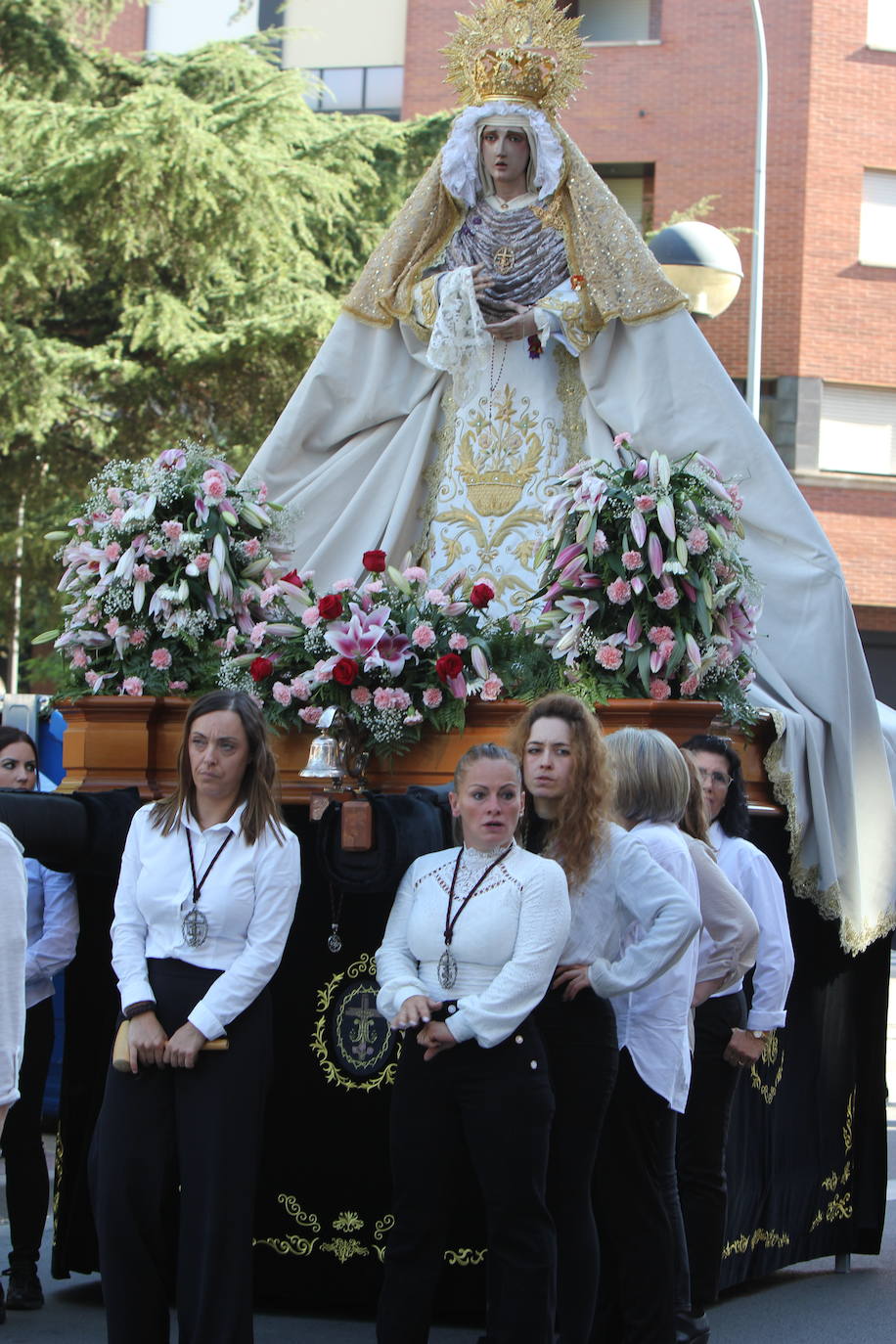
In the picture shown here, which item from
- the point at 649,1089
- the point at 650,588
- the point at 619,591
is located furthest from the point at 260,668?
the point at 649,1089

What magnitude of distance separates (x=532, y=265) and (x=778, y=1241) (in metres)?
3.76

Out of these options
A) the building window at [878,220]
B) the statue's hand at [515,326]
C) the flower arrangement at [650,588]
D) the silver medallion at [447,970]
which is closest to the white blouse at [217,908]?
the silver medallion at [447,970]

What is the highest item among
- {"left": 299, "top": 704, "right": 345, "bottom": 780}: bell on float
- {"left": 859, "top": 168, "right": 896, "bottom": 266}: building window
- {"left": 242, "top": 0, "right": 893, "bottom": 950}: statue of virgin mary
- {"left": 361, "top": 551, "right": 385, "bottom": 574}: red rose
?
{"left": 859, "top": 168, "right": 896, "bottom": 266}: building window

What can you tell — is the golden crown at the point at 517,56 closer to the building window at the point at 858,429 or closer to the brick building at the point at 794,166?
the brick building at the point at 794,166

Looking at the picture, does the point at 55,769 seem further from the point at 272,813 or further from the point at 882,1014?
the point at 272,813

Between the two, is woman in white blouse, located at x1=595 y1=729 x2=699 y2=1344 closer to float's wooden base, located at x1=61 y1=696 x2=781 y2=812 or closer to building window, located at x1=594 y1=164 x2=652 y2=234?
float's wooden base, located at x1=61 y1=696 x2=781 y2=812

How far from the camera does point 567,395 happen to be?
24.9 ft

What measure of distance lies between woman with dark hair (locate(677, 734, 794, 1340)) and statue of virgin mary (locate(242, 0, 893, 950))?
3.14 ft

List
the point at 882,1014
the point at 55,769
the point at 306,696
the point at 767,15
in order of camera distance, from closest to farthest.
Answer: the point at 306,696
the point at 882,1014
the point at 55,769
the point at 767,15

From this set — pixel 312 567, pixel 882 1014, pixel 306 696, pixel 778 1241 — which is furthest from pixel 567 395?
pixel 778 1241

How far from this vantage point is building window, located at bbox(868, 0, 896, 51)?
2488 cm

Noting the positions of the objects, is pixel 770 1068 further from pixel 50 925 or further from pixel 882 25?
pixel 882 25

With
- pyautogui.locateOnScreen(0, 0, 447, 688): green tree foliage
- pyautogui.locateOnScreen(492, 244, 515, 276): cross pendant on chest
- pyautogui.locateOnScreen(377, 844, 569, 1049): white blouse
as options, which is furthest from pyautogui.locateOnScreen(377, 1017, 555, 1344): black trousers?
pyautogui.locateOnScreen(0, 0, 447, 688): green tree foliage

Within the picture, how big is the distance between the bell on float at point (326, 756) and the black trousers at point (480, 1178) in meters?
1.25
